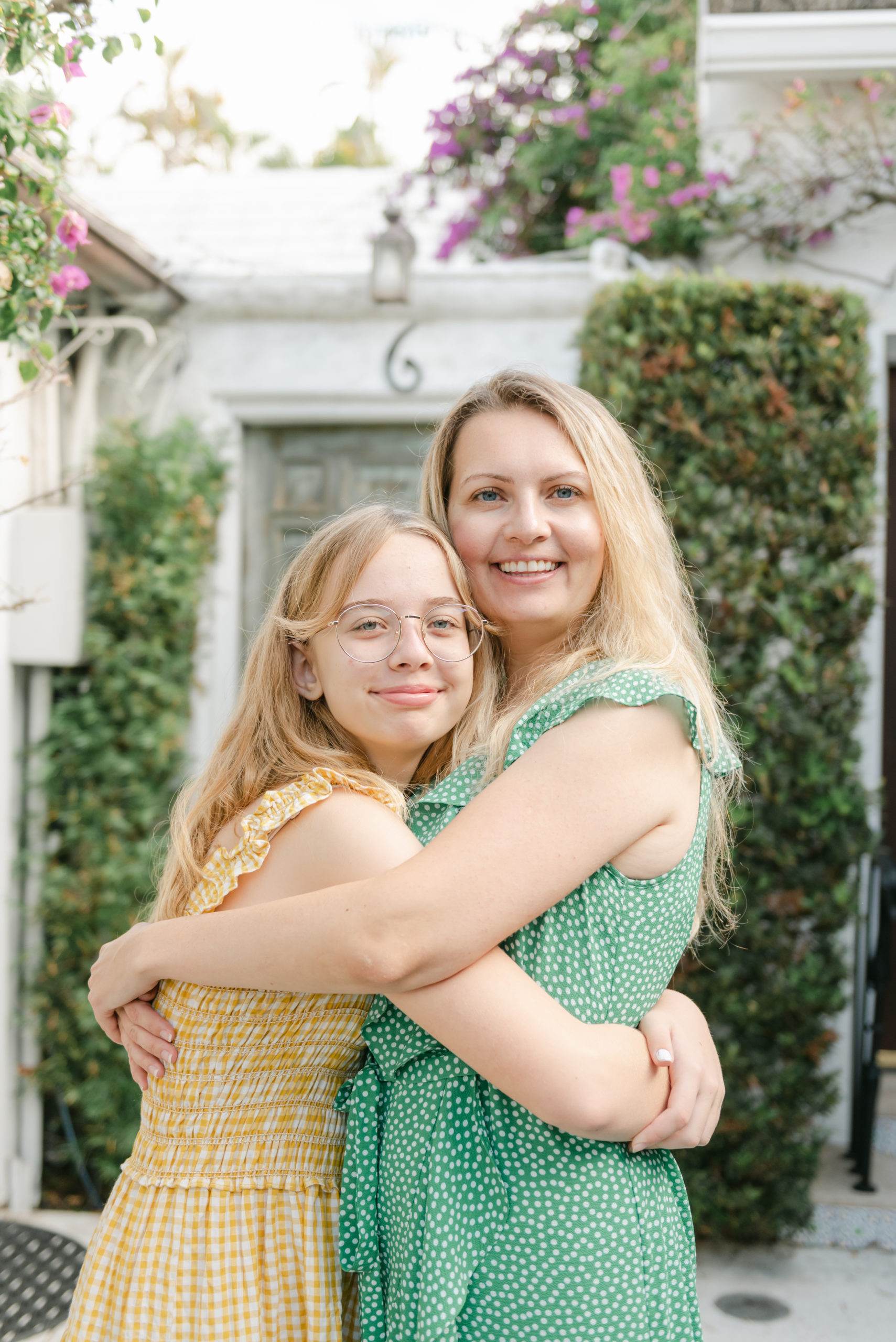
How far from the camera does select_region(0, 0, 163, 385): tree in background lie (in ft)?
5.73

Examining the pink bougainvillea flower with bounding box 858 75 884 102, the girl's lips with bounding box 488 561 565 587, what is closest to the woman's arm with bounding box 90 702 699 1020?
the girl's lips with bounding box 488 561 565 587

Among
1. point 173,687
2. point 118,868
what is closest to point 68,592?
point 173,687

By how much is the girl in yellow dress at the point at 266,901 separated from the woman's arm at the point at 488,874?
0.08 m

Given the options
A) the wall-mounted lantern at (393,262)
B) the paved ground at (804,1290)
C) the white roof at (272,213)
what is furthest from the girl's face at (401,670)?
the white roof at (272,213)

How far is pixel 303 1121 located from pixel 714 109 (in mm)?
4124

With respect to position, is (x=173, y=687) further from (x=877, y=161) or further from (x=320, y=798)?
(x=877, y=161)

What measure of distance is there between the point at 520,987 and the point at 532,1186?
0.84 feet

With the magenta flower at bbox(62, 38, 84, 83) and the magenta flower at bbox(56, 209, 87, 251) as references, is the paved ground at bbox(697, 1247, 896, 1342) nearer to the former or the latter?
the magenta flower at bbox(56, 209, 87, 251)

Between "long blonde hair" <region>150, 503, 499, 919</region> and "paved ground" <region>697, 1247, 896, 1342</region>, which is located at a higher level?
"long blonde hair" <region>150, 503, 499, 919</region>

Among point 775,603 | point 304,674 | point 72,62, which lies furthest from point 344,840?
point 775,603

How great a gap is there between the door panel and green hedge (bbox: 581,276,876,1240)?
1.13 meters

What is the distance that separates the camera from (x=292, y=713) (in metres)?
1.58

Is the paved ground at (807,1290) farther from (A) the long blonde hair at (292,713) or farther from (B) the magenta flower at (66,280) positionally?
(B) the magenta flower at (66,280)

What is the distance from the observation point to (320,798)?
1.35m
